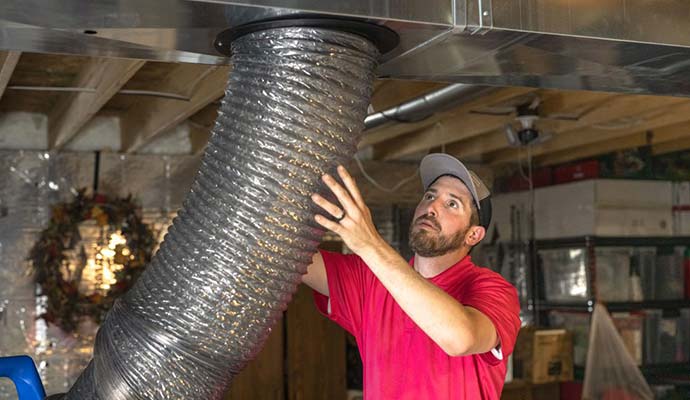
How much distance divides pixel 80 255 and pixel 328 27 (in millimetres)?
4056

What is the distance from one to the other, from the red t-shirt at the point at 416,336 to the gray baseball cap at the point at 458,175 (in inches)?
5.9

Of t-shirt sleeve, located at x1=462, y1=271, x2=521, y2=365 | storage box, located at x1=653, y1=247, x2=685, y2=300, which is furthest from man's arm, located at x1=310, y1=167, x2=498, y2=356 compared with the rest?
storage box, located at x1=653, y1=247, x2=685, y2=300

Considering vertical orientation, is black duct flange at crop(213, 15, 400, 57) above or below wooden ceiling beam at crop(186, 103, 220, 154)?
below

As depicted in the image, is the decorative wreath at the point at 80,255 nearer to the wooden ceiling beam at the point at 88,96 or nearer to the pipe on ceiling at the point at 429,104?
the wooden ceiling beam at the point at 88,96

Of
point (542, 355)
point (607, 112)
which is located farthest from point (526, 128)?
point (542, 355)

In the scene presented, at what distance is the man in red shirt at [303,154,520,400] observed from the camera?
169 centimetres

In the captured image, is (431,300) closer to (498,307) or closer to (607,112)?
(498,307)

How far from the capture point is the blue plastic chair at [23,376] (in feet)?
7.43

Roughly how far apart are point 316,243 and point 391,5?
0.48 m

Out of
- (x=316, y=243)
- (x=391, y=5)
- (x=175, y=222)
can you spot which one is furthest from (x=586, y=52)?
(x=175, y=222)

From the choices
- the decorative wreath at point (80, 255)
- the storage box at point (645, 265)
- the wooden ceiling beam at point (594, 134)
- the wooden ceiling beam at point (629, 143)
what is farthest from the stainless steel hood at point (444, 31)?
the storage box at point (645, 265)

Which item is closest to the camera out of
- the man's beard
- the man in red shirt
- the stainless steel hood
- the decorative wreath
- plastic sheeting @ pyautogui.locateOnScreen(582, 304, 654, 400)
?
the stainless steel hood

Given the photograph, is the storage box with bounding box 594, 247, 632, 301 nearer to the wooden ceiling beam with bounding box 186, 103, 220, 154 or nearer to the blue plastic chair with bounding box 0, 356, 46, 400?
the wooden ceiling beam with bounding box 186, 103, 220, 154

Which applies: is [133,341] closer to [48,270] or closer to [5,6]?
[5,6]
